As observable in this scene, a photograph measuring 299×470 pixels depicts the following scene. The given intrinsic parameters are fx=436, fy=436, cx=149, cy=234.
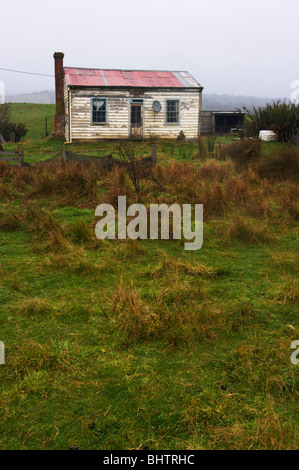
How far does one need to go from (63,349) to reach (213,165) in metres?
9.89

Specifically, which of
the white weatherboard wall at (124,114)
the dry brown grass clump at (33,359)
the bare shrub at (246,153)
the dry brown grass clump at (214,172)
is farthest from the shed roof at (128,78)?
the dry brown grass clump at (33,359)

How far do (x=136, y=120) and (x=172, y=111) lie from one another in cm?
217

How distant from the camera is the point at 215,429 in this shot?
3.12 meters

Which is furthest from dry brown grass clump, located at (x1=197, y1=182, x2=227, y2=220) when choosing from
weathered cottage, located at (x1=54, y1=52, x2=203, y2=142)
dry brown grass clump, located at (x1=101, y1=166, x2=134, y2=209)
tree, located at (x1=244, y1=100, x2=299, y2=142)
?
weathered cottage, located at (x1=54, y1=52, x2=203, y2=142)

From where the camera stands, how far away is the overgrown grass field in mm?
3225

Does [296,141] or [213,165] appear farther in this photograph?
[296,141]

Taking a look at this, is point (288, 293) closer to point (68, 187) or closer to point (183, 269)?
point (183, 269)

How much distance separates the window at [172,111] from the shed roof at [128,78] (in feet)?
3.03

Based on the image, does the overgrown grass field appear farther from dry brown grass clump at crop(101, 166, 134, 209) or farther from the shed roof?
the shed roof

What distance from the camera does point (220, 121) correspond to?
34.7 meters

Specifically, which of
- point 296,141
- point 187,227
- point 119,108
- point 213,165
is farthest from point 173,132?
point 187,227

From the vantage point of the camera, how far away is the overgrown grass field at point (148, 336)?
3225 millimetres

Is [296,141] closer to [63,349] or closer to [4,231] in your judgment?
[4,231]

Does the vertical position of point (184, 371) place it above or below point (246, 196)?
below
